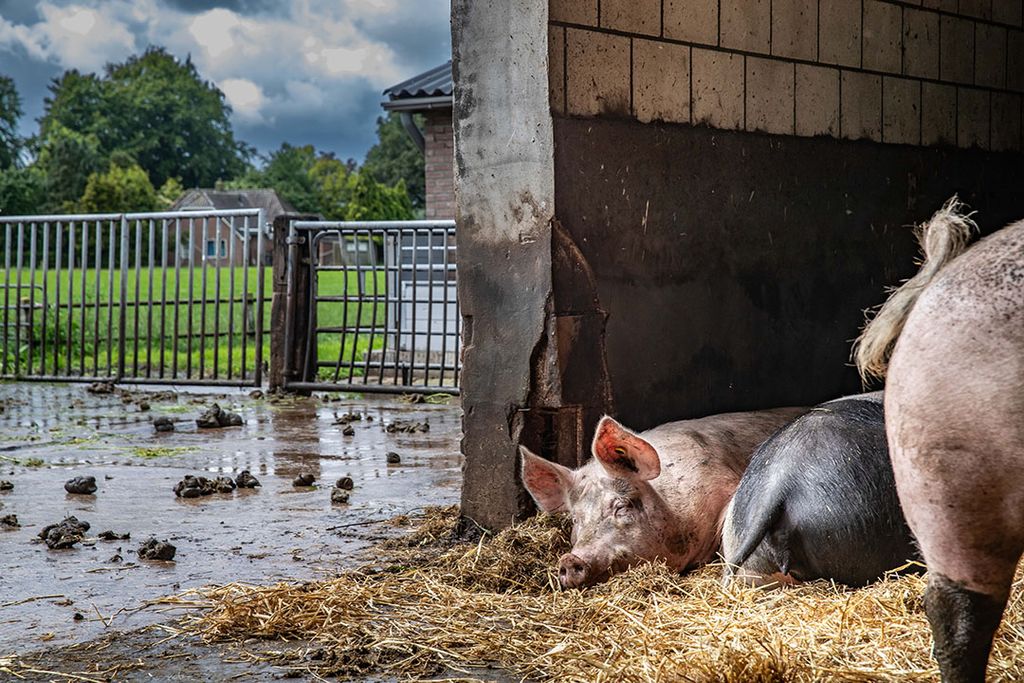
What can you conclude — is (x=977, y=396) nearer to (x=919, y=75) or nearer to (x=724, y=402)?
(x=724, y=402)

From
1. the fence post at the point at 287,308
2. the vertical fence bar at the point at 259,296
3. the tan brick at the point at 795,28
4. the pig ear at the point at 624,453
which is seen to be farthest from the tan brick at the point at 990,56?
the vertical fence bar at the point at 259,296

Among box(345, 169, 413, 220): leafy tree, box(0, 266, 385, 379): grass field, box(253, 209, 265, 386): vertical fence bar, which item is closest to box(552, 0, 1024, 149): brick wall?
box(0, 266, 385, 379): grass field

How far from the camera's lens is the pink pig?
4320 millimetres

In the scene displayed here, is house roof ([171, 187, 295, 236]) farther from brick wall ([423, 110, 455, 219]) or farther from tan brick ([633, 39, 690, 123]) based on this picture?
tan brick ([633, 39, 690, 123])

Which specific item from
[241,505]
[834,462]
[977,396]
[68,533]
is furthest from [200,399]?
[977,396]

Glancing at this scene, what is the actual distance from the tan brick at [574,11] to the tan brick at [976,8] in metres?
2.83

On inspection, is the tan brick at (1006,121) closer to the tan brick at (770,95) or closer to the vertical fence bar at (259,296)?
the tan brick at (770,95)

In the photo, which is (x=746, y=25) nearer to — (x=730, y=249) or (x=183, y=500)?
(x=730, y=249)

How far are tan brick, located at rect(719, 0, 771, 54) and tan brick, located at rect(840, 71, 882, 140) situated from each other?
650mm

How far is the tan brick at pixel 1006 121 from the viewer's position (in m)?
7.14

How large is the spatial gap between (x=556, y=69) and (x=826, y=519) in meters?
2.11

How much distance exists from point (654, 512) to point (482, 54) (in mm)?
2041

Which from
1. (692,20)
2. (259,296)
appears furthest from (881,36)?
(259,296)

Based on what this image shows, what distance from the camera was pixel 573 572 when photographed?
4.19 m
